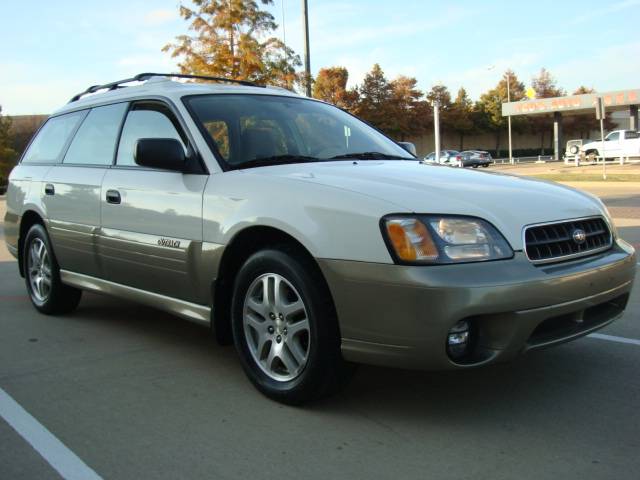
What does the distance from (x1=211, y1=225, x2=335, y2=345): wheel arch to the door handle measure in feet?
3.74

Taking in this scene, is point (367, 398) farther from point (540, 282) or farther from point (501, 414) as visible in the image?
point (540, 282)

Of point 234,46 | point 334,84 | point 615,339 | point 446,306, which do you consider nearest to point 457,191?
point 446,306

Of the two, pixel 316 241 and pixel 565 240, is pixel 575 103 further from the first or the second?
pixel 316 241

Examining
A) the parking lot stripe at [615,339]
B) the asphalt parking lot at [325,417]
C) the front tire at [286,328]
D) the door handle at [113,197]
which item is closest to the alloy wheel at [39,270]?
the asphalt parking lot at [325,417]

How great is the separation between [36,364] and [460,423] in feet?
8.77

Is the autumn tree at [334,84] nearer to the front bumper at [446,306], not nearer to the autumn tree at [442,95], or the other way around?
the autumn tree at [442,95]

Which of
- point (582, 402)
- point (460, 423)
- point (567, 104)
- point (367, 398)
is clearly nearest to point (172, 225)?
point (367, 398)

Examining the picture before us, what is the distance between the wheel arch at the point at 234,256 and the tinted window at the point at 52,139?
2420mm

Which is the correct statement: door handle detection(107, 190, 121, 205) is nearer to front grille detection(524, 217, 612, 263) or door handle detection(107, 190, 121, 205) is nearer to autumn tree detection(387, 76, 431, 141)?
front grille detection(524, 217, 612, 263)

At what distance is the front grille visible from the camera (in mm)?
3143

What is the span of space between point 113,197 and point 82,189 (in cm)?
54

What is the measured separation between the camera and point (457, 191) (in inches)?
130

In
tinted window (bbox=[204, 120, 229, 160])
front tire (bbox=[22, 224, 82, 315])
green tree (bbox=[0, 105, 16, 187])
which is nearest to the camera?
tinted window (bbox=[204, 120, 229, 160])

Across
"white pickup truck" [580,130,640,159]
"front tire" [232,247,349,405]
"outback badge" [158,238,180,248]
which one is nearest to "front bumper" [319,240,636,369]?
"front tire" [232,247,349,405]
